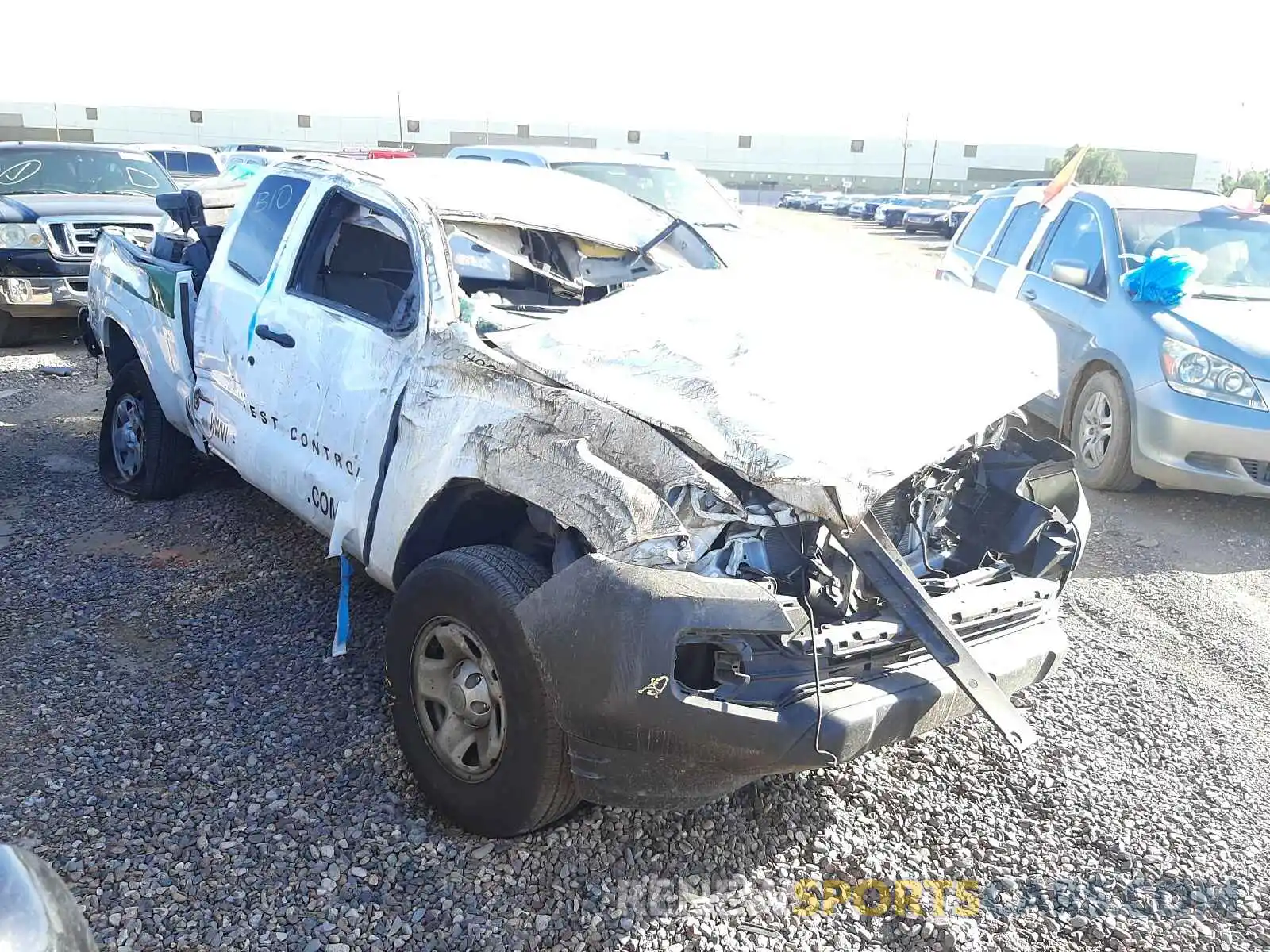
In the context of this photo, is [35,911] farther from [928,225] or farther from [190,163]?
[928,225]

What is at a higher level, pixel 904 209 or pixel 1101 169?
pixel 1101 169

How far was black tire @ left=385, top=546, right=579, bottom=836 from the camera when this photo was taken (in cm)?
274

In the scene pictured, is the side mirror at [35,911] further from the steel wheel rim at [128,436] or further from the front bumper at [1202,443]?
the front bumper at [1202,443]

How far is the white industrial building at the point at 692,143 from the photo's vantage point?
63.8 meters

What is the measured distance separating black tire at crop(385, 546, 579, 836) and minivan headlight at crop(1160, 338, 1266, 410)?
180 inches

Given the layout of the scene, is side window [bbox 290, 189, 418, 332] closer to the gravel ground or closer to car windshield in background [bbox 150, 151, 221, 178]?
the gravel ground

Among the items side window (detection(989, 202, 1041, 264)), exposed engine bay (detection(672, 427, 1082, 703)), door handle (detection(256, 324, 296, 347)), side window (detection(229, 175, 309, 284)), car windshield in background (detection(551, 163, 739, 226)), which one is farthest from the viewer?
car windshield in background (detection(551, 163, 739, 226))

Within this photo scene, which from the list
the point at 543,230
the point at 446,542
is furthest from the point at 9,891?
the point at 543,230

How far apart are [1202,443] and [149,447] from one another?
5.70m

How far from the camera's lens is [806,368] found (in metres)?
3.13

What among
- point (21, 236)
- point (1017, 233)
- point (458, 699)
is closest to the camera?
point (458, 699)

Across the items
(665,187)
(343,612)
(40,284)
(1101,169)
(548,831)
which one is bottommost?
(548,831)

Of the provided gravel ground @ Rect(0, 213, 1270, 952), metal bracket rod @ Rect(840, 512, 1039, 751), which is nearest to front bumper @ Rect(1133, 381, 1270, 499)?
gravel ground @ Rect(0, 213, 1270, 952)

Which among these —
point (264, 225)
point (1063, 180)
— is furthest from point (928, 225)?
point (264, 225)
